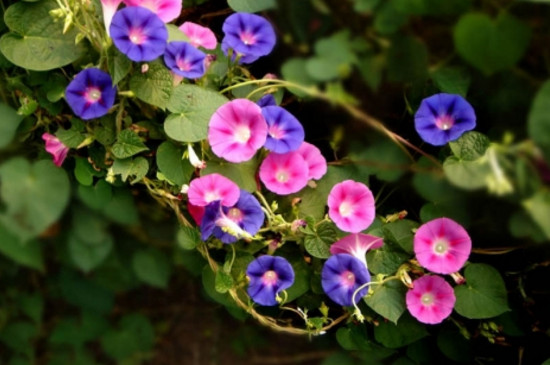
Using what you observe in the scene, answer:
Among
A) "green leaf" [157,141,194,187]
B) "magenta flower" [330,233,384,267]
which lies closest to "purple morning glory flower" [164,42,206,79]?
"green leaf" [157,141,194,187]

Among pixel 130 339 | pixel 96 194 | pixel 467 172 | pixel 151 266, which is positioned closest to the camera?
pixel 467 172

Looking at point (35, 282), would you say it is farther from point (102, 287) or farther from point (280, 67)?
point (280, 67)

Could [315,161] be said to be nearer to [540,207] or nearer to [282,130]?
Result: [282,130]

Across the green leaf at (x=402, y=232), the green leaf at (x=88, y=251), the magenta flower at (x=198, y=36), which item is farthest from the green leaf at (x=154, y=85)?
the green leaf at (x=402, y=232)

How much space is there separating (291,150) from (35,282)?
0.74 meters

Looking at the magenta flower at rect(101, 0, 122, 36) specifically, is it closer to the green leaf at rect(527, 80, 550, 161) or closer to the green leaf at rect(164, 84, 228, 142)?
the green leaf at rect(164, 84, 228, 142)

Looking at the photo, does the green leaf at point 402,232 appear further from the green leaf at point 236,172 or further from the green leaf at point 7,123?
the green leaf at point 7,123

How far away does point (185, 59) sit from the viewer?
1.05 metres

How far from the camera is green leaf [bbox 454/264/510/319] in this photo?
3.47 feet

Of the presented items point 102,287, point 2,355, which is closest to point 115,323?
point 102,287

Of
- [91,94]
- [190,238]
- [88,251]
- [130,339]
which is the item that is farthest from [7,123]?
[130,339]

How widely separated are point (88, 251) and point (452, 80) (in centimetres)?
80

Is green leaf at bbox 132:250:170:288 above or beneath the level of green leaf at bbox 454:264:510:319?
beneath

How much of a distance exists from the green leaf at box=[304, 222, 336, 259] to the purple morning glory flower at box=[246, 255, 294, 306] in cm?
6
